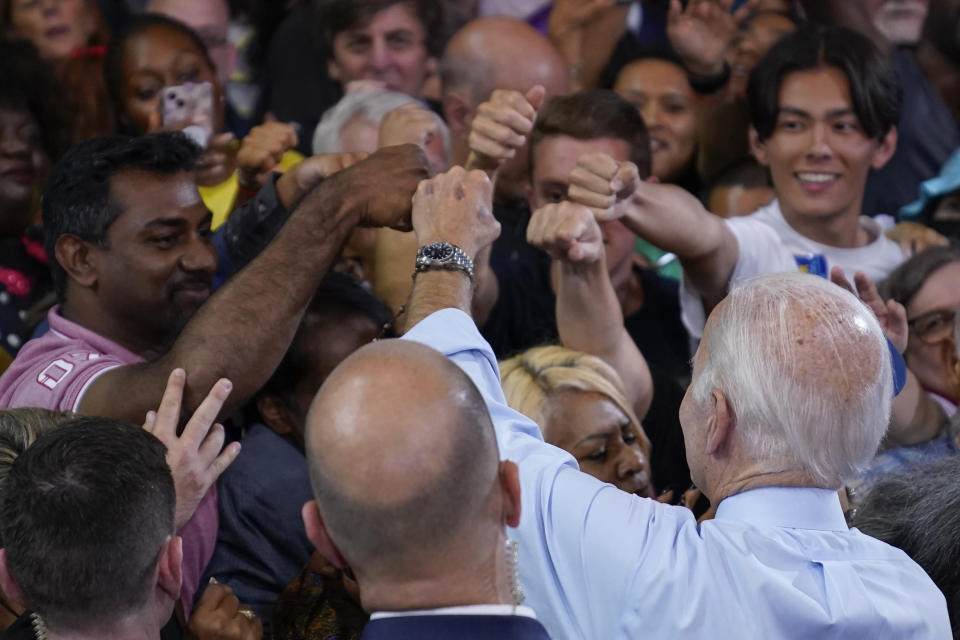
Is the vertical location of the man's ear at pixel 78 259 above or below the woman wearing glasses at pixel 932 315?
above

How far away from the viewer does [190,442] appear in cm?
236

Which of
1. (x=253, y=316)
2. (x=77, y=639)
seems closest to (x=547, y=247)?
(x=253, y=316)

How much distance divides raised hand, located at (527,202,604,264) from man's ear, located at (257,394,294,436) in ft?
2.28

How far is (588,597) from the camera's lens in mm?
2023

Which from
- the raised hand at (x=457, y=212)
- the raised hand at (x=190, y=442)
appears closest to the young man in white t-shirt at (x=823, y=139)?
the raised hand at (x=457, y=212)

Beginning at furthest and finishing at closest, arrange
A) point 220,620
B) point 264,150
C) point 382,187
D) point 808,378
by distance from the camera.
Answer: point 264,150
point 382,187
point 220,620
point 808,378

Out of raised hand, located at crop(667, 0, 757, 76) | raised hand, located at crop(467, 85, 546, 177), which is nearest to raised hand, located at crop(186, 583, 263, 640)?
raised hand, located at crop(467, 85, 546, 177)

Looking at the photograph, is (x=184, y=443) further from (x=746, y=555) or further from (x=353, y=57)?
(x=353, y=57)

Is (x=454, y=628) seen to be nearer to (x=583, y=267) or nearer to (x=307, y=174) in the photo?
(x=583, y=267)

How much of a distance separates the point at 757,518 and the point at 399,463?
68cm

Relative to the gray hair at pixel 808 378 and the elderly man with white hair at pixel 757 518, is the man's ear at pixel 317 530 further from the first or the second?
the gray hair at pixel 808 378

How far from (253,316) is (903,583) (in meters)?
1.30

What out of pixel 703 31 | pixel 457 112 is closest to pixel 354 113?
pixel 457 112

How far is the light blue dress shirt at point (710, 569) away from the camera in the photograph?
77.5 inches
